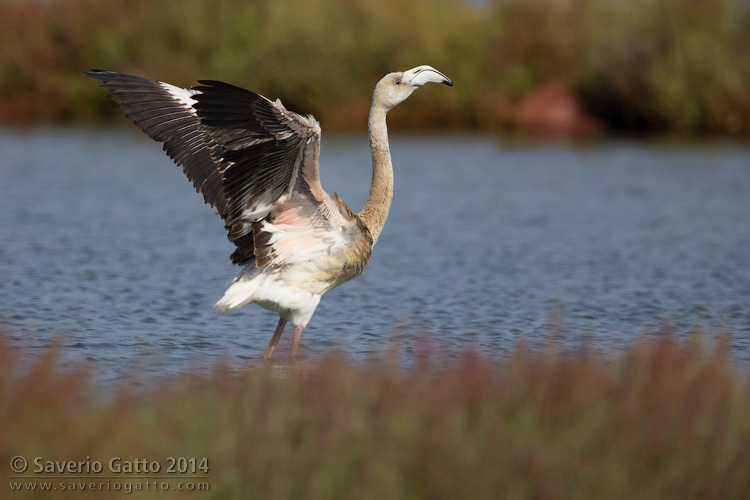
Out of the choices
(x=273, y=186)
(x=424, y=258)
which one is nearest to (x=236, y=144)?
(x=273, y=186)

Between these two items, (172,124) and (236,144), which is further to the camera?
(172,124)

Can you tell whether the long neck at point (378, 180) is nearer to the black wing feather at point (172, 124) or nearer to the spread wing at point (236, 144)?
the spread wing at point (236, 144)

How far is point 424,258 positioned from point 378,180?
16.0 ft

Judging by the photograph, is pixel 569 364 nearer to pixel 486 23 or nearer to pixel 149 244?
pixel 149 244

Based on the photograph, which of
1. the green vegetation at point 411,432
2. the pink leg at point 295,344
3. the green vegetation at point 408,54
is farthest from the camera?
the green vegetation at point 408,54

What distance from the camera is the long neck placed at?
6.96m

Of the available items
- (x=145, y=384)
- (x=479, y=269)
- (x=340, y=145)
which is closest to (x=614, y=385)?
(x=145, y=384)

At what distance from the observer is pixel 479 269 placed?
11164 millimetres

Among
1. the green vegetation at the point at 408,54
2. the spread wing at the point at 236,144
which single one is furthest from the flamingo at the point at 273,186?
the green vegetation at the point at 408,54

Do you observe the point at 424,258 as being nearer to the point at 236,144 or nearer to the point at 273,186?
the point at 273,186

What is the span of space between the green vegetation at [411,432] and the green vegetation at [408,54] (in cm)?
2126

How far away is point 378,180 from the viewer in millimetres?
7055

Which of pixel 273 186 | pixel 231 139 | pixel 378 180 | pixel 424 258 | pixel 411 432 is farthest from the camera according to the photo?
pixel 424 258

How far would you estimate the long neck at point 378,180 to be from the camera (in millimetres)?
6957
